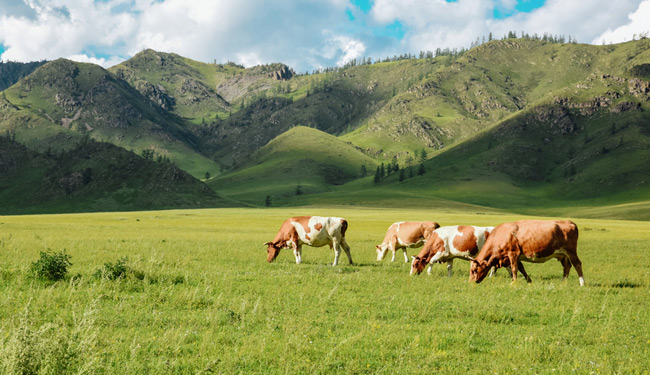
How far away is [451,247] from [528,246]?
4442 millimetres

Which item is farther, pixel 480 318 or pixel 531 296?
pixel 531 296

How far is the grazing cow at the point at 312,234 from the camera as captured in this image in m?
27.4

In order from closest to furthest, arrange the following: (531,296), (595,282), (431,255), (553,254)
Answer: (531,296) → (553,254) → (595,282) → (431,255)

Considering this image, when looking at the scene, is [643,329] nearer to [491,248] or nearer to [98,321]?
[491,248]

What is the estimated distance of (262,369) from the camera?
9.19m

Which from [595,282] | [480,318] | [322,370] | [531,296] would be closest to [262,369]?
[322,370]

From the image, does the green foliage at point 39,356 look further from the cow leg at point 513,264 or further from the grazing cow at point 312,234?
the grazing cow at point 312,234

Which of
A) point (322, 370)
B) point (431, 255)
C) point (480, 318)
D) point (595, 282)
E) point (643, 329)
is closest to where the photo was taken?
point (322, 370)

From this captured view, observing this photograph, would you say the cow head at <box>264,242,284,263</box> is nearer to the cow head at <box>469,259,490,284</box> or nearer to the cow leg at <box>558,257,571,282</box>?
the cow head at <box>469,259,490,284</box>

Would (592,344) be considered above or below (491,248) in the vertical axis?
below

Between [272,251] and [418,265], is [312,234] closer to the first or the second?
[272,251]

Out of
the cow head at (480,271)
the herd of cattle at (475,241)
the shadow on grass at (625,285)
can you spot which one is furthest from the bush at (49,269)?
the shadow on grass at (625,285)

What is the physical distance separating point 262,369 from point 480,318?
7845 millimetres

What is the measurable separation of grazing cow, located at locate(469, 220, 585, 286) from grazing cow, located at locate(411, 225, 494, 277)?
2.16 metres
